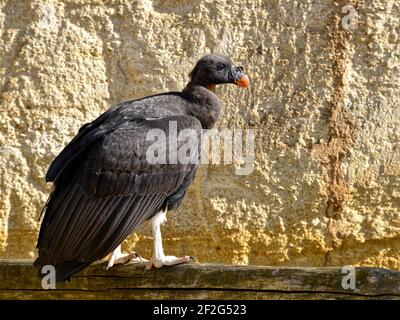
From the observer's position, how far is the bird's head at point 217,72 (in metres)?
6.38

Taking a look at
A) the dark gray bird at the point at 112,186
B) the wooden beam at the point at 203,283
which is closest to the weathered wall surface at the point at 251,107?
the dark gray bird at the point at 112,186

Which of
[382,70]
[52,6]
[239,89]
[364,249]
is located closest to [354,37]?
[382,70]

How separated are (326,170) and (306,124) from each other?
0.31 meters

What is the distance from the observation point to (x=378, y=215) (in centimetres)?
712

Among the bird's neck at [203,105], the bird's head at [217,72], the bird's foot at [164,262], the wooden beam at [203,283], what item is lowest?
the wooden beam at [203,283]

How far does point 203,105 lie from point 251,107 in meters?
1.04

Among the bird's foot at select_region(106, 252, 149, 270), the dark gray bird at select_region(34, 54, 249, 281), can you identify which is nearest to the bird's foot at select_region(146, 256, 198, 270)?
the dark gray bird at select_region(34, 54, 249, 281)

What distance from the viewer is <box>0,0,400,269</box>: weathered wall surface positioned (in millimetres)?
7137

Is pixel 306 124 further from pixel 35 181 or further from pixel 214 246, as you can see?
pixel 35 181

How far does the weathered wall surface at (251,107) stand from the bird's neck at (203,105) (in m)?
0.93

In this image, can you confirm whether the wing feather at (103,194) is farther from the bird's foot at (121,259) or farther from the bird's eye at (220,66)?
the bird's eye at (220,66)

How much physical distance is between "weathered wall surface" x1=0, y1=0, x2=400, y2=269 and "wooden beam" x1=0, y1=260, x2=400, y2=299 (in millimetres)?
1469

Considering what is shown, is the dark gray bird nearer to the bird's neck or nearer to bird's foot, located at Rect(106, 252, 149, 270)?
bird's foot, located at Rect(106, 252, 149, 270)

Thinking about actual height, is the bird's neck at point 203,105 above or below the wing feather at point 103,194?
above
